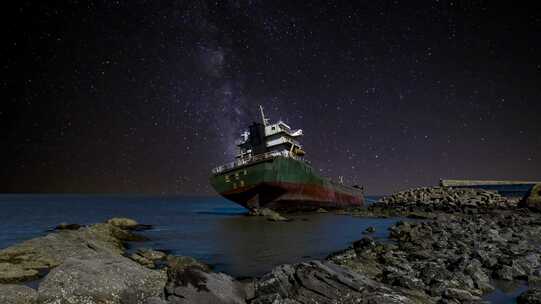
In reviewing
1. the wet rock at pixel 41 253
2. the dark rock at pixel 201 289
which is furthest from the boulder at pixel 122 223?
the dark rock at pixel 201 289

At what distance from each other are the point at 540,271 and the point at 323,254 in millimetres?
6910

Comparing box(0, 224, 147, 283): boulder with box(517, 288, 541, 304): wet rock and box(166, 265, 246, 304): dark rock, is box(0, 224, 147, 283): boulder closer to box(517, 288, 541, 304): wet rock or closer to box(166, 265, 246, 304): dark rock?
box(166, 265, 246, 304): dark rock

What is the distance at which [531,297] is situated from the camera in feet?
19.6

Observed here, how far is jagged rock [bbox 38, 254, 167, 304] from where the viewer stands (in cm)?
546

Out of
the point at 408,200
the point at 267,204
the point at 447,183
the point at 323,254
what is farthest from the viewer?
the point at 447,183

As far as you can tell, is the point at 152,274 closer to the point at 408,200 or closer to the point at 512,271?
the point at 512,271

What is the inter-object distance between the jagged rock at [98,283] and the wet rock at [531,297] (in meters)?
7.39

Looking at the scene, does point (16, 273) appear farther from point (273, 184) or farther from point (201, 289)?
point (273, 184)

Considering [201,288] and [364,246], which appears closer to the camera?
[201,288]

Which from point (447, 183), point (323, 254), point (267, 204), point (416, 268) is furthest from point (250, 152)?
point (447, 183)

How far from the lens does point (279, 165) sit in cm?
3195

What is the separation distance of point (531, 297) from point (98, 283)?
28.3 feet

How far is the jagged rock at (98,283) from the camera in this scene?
215 inches

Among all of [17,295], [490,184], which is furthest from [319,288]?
[490,184]
